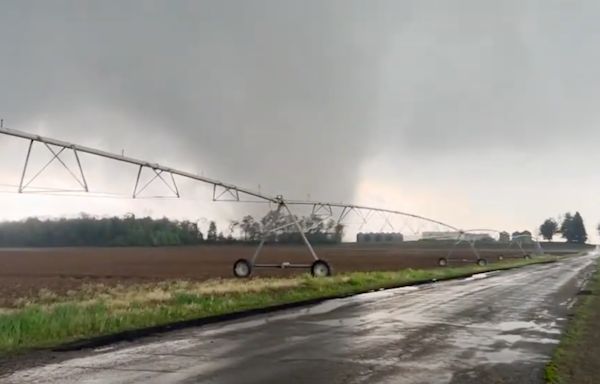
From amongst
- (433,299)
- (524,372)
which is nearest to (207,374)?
(524,372)

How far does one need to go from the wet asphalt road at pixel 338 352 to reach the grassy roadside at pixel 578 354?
25 cm

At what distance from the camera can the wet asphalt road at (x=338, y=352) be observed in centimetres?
973

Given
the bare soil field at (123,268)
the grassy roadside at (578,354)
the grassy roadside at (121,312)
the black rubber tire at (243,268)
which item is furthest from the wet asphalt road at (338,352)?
the black rubber tire at (243,268)

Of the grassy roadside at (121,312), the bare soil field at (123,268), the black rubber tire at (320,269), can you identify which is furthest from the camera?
the bare soil field at (123,268)

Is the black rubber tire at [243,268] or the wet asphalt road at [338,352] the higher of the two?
the black rubber tire at [243,268]

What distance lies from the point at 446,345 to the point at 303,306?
9615 mm

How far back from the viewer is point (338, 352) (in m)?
12.0

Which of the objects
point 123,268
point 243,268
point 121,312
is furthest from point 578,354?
point 123,268

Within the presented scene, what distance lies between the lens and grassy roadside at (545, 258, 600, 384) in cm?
999

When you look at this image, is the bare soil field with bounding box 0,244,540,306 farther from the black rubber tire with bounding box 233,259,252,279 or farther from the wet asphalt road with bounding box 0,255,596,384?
the wet asphalt road with bounding box 0,255,596,384

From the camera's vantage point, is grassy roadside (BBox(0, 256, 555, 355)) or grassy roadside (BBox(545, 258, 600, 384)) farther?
grassy roadside (BBox(0, 256, 555, 355))

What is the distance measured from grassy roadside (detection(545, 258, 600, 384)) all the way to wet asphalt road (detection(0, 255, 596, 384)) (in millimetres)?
255

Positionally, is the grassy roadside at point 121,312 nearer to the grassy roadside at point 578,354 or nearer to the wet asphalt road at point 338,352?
the wet asphalt road at point 338,352

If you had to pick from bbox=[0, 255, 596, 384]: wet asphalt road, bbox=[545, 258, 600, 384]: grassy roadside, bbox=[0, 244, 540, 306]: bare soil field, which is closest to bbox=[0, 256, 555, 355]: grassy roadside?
bbox=[0, 255, 596, 384]: wet asphalt road
